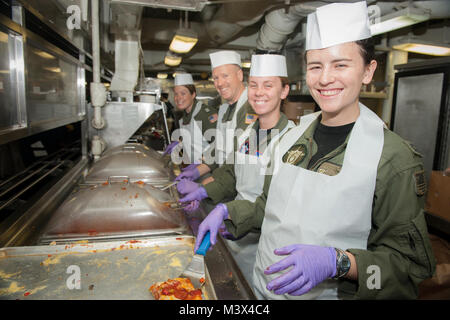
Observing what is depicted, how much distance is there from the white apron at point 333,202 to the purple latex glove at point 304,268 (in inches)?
3.5

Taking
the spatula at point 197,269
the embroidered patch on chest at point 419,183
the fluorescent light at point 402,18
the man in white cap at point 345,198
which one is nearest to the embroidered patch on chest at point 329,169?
the man in white cap at point 345,198

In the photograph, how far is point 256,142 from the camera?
1.89 m

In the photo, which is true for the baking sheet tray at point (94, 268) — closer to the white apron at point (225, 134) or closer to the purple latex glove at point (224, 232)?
the purple latex glove at point (224, 232)

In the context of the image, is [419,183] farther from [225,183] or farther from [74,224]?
[74,224]

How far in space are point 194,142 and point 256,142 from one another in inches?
59.6

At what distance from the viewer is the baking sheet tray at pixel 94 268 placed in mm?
938

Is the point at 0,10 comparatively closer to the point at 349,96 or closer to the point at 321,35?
the point at 321,35

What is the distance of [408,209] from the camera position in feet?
2.90

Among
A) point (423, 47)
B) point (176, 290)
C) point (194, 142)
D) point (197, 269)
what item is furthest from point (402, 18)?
point (176, 290)
